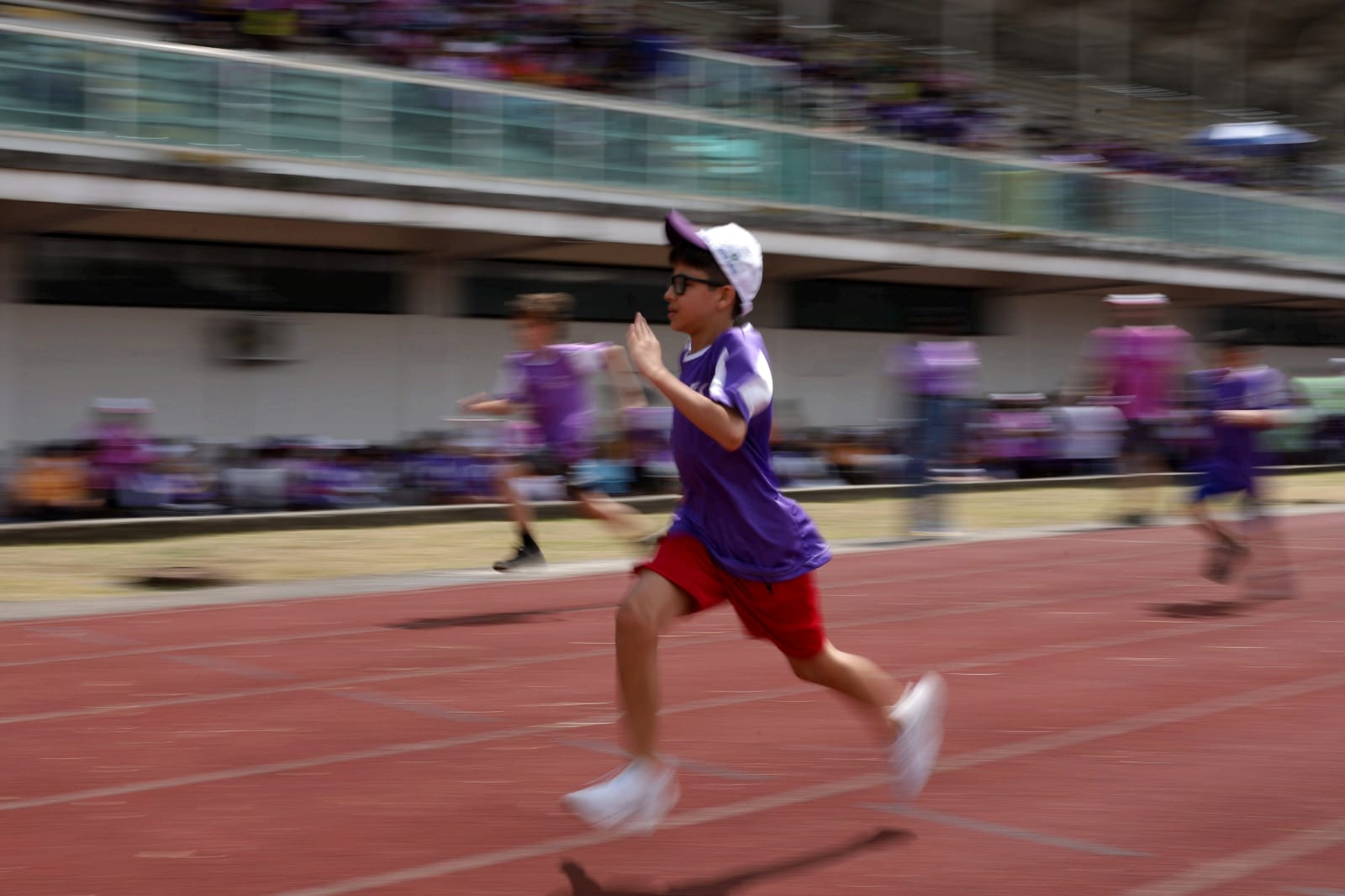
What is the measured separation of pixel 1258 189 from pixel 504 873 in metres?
30.3

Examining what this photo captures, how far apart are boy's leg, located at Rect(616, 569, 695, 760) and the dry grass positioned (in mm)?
7112

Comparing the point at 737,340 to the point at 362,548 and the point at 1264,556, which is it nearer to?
the point at 1264,556

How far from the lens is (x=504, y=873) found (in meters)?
4.29

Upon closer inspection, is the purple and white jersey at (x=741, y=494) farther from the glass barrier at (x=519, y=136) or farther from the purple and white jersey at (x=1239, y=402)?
the glass barrier at (x=519, y=136)

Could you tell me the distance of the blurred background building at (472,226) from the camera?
53.2 ft

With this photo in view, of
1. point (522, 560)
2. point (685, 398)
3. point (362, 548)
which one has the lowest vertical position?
point (362, 548)

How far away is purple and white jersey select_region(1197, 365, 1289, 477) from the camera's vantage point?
9945mm

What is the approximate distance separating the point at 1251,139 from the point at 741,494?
29249 mm

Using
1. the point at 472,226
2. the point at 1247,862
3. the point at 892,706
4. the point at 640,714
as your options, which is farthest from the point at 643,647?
the point at 472,226

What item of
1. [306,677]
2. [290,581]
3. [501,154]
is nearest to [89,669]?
[306,677]

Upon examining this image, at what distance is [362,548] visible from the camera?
46.0 ft

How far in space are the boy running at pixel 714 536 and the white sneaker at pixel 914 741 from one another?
313mm

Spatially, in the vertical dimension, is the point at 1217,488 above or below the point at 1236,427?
below

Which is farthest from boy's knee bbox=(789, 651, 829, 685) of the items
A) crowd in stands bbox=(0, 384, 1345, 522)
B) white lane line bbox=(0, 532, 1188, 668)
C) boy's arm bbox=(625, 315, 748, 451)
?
crowd in stands bbox=(0, 384, 1345, 522)
